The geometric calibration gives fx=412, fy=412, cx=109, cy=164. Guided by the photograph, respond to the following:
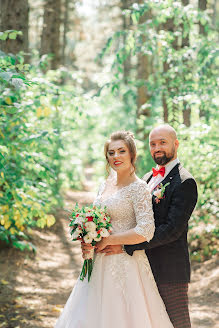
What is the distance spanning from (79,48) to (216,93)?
78.6ft

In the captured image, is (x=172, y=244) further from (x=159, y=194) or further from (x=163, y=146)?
(x=163, y=146)

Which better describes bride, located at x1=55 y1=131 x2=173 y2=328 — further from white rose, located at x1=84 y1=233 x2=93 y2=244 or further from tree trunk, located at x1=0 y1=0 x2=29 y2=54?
tree trunk, located at x1=0 y1=0 x2=29 y2=54

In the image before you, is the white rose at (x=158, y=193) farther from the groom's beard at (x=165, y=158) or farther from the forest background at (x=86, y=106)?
the forest background at (x=86, y=106)

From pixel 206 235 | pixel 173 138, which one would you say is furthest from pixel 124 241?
pixel 206 235

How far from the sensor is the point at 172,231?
3070 millimetres

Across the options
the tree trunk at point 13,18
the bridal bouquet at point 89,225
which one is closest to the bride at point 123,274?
the bridal bouquet at point 89,225

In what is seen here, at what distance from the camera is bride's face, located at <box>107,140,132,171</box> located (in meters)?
3.35

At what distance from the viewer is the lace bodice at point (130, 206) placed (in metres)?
3.13

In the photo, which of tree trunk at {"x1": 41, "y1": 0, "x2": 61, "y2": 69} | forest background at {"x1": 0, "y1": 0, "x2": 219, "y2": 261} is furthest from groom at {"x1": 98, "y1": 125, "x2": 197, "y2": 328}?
tree trunk at {"x1": 41, "y1": 0, "x2": 61, "y2": 69}

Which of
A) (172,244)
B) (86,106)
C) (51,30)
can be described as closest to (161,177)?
(172,244)

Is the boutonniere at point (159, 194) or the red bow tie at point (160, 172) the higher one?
the red bow tie at point (160, 172)

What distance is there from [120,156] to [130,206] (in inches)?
16.2

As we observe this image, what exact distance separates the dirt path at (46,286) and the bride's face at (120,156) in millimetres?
1325

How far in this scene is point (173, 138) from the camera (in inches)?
135
